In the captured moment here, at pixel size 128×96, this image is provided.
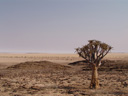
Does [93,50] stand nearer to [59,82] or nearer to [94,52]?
[94,52]

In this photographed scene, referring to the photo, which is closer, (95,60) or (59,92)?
(59,92)

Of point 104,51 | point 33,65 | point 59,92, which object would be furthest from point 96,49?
point 33,65

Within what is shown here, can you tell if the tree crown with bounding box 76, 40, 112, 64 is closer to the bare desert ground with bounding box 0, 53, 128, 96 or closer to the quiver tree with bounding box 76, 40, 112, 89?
the quiver tree with bounding box 76, 40, 112, 89

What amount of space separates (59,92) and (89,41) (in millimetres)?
3903

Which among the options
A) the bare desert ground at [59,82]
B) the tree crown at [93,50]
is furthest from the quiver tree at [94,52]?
the bare desert ground at [59,82]

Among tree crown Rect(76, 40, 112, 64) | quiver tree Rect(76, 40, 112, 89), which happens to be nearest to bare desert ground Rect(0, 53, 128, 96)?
quiver tree Rect(76, 40, 112, 89)

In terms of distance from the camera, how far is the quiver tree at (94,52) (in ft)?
37.1

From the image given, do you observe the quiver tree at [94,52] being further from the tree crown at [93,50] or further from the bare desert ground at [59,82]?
the bare desert ground at [59,82]

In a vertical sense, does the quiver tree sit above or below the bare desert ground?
above

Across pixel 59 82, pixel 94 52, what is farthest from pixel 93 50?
pixel 59 82

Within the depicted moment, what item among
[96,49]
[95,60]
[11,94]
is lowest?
[11,94]

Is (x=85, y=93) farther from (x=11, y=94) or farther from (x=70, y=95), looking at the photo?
(x=11, y=94)

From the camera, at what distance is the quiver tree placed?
11.3m

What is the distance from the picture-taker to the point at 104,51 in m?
11.6
